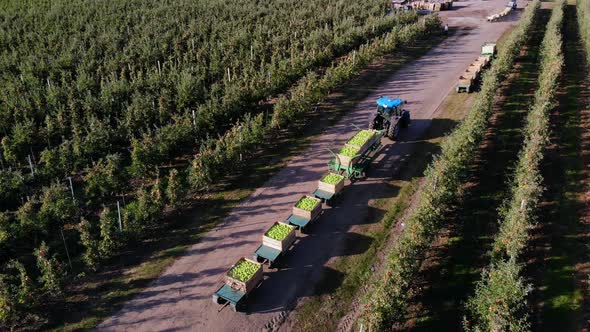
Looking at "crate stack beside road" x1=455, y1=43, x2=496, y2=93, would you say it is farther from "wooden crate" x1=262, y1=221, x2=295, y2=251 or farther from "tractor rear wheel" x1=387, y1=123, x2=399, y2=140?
"wooden crate" x1=262, y1=221, x2=295, y2=251

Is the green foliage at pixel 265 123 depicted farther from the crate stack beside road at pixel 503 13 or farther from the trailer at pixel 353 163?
the crate stack beside road at pixel 503 13

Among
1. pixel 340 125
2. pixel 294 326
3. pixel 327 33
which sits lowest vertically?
pixel 294 326

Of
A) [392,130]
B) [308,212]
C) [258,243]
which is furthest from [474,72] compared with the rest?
[258,243]

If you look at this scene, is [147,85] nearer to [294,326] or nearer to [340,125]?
[340,125]

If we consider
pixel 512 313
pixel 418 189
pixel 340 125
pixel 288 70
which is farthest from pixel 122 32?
pixel 512 313

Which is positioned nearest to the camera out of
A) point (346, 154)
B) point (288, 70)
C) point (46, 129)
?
point (346, 154)

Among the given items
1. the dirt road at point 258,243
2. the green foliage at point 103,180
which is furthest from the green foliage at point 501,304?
the green foliage at point 103,180
